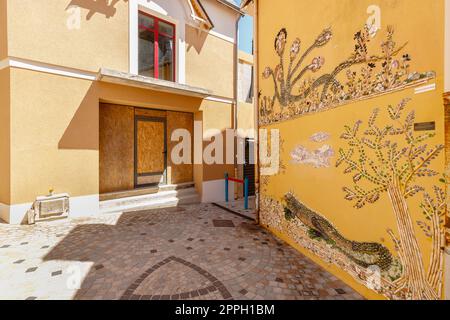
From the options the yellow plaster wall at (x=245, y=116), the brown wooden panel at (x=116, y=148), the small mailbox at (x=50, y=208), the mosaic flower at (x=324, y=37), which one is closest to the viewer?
the mosaic flower at (x=324, y=37)

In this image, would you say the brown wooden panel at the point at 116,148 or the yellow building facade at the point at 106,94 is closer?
the yellow building facade at the point at 106,94

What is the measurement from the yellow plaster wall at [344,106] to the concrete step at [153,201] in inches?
150

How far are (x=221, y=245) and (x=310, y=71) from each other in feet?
13.0

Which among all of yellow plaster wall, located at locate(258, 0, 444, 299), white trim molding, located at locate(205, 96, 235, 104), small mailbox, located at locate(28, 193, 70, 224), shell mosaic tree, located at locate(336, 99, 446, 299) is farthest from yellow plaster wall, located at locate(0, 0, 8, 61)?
shell mosaic tree, located at locate(336, 99, 446, 299)

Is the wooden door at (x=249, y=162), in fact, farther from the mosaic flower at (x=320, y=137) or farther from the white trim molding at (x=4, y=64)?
the white trim molding at (x=4, y=64)

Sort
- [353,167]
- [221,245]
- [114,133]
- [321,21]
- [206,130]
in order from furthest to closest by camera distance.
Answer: [206,130]
[114,133]
[221,245]
[321,21]
[353,167]

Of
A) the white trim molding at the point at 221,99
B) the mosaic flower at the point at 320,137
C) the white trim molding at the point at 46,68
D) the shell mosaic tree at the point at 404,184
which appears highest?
the white trim molding at the point at 221,99

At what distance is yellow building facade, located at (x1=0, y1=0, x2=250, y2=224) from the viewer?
5246mm

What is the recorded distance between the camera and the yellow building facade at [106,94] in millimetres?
Answer: 5246

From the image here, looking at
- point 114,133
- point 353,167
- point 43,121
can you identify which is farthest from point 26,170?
point 353,167

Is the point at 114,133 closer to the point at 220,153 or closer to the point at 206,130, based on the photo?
the point at 206,130

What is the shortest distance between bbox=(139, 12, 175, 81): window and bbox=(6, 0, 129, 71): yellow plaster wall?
661 mm

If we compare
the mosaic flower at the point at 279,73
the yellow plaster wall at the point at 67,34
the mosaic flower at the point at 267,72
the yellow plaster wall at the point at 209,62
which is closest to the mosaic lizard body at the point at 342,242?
the mosaic flower at the point at 279,73

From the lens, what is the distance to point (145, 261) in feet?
12.3
